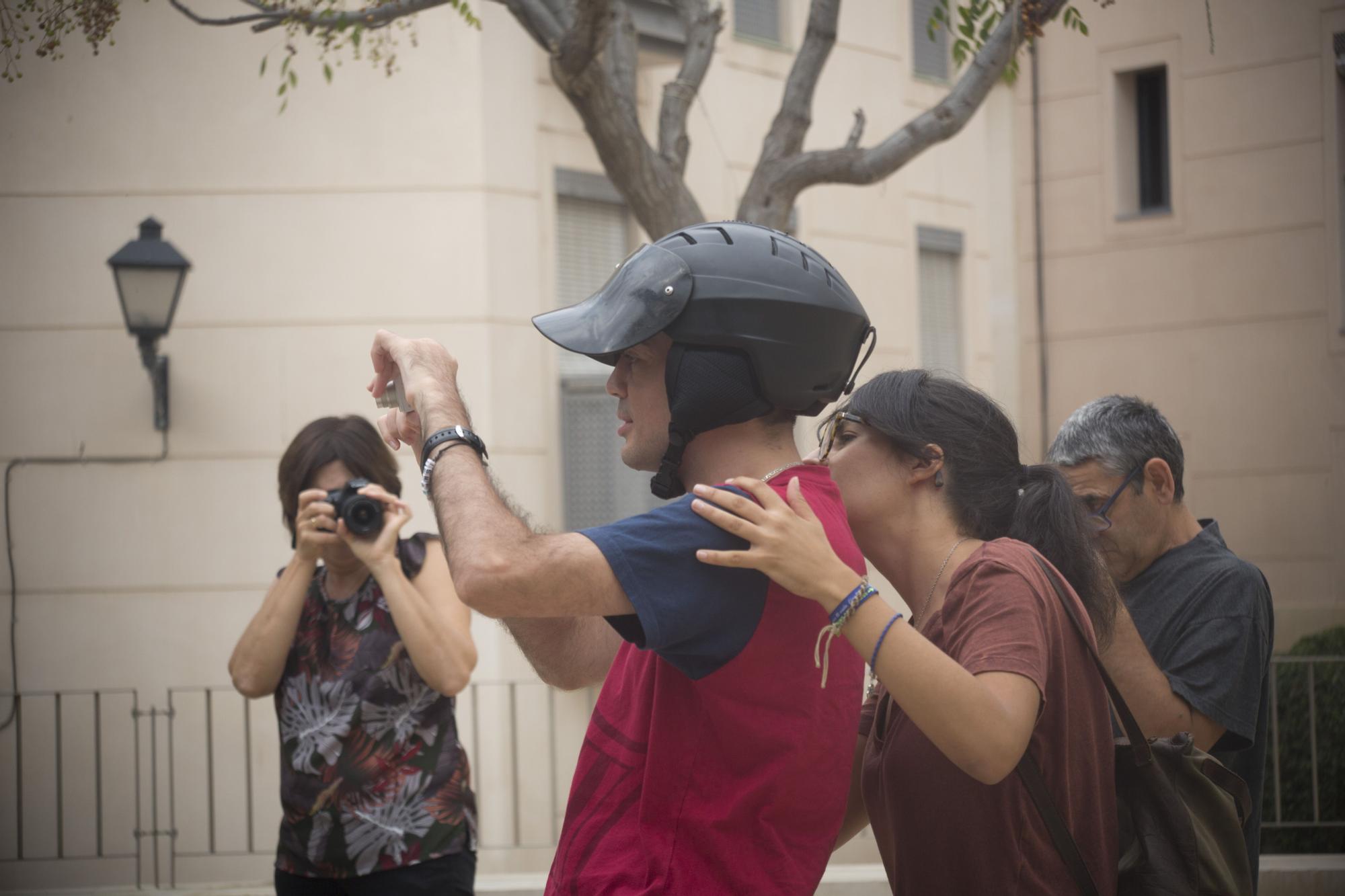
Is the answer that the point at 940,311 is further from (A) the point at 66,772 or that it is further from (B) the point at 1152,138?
(A) the point at 66,772

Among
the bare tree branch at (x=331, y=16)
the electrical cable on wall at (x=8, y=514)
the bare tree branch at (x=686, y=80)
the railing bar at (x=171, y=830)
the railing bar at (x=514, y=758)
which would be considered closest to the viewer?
the bare tree branch at (x=331, y=16)

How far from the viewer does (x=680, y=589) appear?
176 centimetres

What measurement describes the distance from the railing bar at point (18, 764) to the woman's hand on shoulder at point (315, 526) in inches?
139

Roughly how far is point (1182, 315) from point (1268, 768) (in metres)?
6.57

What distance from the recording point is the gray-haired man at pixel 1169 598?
271 cm

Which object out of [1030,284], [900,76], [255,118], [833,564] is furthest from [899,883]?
[1030,284]

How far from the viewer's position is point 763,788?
185 cm

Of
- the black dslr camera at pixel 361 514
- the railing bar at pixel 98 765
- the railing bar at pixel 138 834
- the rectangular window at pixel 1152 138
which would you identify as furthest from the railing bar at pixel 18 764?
the rectangular window at pixel 1152 138

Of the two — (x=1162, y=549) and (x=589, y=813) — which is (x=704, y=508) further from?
(x=1162, y=549)

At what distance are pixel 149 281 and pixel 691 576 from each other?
19.5ft

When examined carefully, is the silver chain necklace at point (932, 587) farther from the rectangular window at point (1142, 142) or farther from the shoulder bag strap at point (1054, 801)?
the rectangular window at point (1142, 142)

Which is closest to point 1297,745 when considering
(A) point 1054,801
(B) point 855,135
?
(B) point 855,135

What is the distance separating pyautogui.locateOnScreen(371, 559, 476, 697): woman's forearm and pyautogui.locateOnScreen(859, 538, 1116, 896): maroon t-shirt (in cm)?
147

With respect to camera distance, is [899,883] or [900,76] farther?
[900,76]
